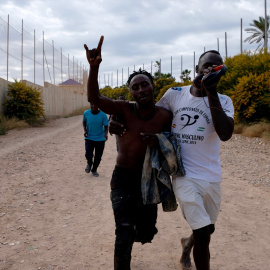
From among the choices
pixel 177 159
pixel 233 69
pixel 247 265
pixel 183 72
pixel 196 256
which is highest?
pixel 183 72

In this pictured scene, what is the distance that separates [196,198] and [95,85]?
1160 mm

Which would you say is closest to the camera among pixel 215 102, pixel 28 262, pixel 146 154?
pixel 215 102

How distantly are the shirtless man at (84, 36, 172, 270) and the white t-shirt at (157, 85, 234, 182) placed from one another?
0.22 m

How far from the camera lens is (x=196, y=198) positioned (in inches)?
104

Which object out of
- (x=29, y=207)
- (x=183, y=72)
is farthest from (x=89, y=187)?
(x=183, y=72)

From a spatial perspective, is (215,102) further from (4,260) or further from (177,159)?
(4,260)

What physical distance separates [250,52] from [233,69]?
1.18m

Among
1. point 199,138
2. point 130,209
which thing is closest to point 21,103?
point 130,209

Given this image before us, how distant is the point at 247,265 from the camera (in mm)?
3438

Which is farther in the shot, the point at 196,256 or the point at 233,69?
the point at 233,69

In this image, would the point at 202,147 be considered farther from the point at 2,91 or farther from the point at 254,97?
the point at 2,91

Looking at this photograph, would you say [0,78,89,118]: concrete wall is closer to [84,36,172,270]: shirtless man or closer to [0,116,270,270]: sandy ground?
[0,116,270,270]: sandy ground

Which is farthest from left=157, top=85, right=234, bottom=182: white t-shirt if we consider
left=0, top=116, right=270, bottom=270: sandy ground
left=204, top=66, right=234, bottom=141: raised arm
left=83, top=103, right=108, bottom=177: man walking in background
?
left=83, top=103, right=108, bottom=177: man walking in background

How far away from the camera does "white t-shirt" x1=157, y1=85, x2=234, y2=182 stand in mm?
2709
